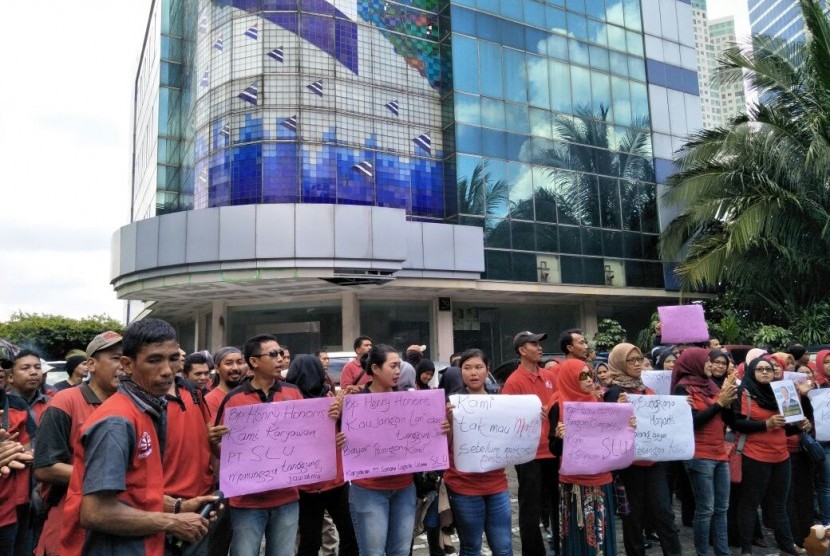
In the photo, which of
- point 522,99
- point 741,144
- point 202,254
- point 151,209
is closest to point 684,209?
point 741,144

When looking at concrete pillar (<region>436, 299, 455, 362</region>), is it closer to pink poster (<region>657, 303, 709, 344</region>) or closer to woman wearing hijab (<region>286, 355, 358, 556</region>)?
pink poster (<region>657, 303, 709, 344</region>)

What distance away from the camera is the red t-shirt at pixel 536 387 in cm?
494

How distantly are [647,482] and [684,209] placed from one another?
1884 cm

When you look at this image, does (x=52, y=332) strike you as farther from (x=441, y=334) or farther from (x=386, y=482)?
(x=386, y=482)

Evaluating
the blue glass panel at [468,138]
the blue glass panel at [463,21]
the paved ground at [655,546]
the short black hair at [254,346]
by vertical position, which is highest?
the blue glass panel at [463,21]

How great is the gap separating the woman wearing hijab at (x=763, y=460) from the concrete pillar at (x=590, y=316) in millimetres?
17551

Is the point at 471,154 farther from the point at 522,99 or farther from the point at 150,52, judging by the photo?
the point at 150,52


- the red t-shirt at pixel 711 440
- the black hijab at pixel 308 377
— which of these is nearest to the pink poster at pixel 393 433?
the black hijab at pixel 308 377

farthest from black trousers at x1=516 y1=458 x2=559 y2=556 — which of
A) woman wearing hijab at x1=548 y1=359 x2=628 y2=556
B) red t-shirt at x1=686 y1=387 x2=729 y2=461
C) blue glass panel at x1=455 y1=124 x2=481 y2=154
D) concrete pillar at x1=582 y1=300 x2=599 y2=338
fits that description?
concrete pillar at x1=582 y1=300 x2=599 y2=338

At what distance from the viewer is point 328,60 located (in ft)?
59.4

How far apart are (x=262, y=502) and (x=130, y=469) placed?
5.23ft

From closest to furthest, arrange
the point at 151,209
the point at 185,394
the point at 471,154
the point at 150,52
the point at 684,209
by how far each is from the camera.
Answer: the point at 185,394 → the point at 471,154 → the point at 684,209 → the point at 151,209 → the point at 150,52

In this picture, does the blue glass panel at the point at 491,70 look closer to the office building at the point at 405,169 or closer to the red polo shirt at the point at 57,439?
the office building at the point at 405,169

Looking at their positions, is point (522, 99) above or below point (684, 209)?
above
